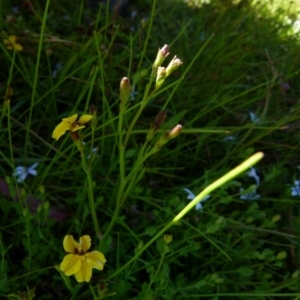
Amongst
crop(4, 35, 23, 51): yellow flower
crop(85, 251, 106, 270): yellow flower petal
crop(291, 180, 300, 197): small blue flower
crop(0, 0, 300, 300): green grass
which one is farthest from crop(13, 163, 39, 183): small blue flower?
crop(291, 180, 300, 197): small blue flower

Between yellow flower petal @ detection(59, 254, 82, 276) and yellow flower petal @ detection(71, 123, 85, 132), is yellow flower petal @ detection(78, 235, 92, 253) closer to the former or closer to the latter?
yellow flower petal @ detection(59, 254, 82, 276)

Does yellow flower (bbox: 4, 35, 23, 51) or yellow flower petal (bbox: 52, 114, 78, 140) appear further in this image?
yellow flower (bbox: 4, 35, 23, 51)

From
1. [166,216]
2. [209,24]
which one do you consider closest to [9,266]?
[166,216]

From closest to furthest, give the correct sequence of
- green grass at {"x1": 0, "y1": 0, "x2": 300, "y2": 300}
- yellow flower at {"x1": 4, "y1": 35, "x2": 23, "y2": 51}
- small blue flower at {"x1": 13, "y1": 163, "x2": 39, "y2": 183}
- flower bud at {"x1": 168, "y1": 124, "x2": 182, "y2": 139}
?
flower bud at {"x1": 168, "y1": 124, "x2": 182, "y2": 139} < green grass at {"x1": 0, "y1": 0, "x2": 300, "y2": 300} < small blue flower at {"x1": 13, "y1": 163, "x2": 39, "y2": 183} < yellow flower at {"x1": 4, "y1": 35, "x2": 23, "y2": 51}

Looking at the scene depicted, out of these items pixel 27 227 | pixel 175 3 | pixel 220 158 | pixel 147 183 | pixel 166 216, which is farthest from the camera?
pixel 175 3

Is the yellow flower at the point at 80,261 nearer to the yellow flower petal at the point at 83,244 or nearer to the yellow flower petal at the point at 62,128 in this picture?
the yellow flower petal at the point at 83,244

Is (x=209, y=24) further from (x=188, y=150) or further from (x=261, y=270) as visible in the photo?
(x=261, y=270)

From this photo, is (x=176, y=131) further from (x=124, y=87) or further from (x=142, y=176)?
(x=142, y=176)
